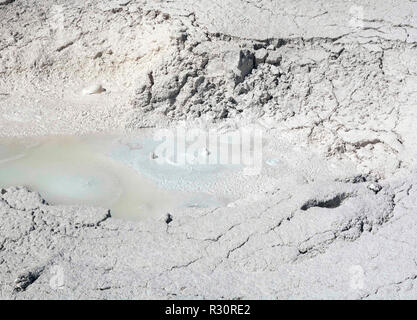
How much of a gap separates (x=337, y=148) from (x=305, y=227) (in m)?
1.39

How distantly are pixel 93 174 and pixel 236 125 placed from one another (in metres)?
1.43

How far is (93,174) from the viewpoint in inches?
176

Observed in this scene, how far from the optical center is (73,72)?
18.5ft

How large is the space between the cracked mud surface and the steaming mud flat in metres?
0.27

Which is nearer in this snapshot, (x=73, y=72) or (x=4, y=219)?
(x=4, y=219)

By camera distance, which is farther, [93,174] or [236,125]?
[236,125]

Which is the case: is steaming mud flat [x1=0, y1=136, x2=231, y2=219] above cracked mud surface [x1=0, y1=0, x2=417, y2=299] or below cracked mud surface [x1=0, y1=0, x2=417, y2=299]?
below

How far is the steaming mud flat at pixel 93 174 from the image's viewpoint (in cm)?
413

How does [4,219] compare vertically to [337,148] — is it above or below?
above

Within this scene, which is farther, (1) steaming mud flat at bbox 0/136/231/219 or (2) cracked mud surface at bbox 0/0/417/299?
(1) steaming mud flat at bbox 0/136/231/219

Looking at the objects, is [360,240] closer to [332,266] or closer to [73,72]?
[332,266]

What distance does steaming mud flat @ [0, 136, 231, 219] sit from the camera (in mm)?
4133
